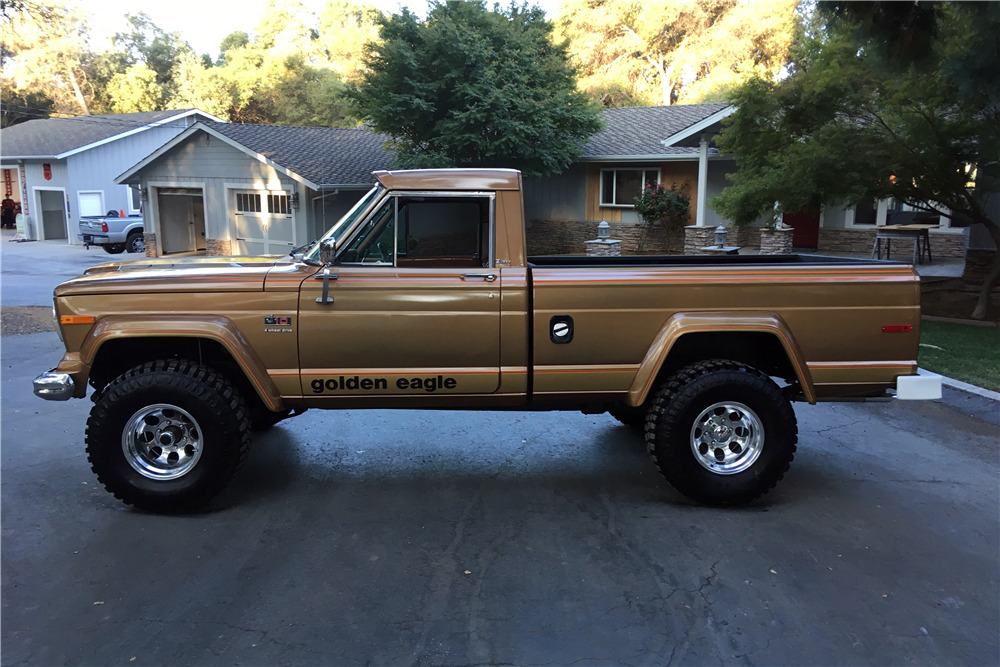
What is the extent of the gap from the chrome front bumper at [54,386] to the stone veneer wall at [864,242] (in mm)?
18133

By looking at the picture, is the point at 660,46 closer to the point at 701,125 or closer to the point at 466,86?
the point at 701,125

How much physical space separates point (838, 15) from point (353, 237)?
269 inches

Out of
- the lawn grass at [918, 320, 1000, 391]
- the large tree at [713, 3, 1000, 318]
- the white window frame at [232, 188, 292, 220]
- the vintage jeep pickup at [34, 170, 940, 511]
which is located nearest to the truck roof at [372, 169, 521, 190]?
the vintage jeep pickup at [34, 170, 940, 511]

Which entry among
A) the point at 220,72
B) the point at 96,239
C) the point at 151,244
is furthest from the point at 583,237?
the point at 220,72

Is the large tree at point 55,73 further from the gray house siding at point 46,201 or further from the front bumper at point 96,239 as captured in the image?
the front bumper at point 96,239

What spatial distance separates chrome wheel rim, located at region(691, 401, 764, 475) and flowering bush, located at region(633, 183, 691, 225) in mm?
16760

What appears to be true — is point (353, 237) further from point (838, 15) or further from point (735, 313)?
point (838, 15)

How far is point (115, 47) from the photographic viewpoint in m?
56.6

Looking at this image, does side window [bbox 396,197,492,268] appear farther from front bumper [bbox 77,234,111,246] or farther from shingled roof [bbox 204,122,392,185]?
front bumper [bbox 77,234,111,246]

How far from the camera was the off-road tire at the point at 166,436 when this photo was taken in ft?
15.6

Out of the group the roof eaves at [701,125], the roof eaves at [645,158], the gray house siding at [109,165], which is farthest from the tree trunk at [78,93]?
the roof eaves at [701,125]

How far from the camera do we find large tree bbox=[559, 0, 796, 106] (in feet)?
116

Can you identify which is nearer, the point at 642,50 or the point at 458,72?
the point at 458,72

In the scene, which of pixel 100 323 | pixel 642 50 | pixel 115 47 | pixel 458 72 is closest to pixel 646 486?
pixel 100 323
